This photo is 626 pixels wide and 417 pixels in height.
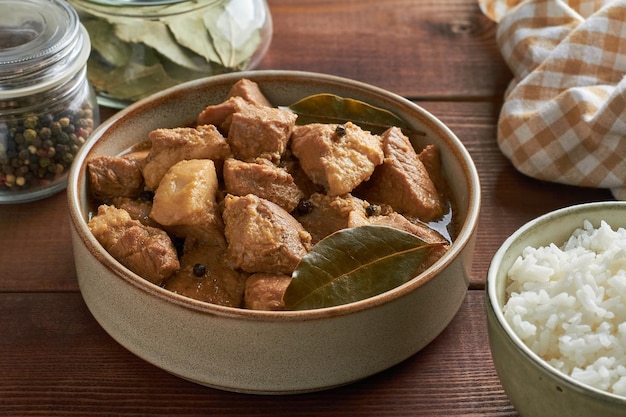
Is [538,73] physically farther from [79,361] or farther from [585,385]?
[79,361]

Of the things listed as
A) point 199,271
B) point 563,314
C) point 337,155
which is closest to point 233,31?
point 337,155

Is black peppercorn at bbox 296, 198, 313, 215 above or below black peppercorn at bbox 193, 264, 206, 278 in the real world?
above

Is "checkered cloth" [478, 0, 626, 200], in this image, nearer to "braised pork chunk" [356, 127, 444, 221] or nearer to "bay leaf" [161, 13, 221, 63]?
"braised pork chunk" [356, 127, 444, 221]

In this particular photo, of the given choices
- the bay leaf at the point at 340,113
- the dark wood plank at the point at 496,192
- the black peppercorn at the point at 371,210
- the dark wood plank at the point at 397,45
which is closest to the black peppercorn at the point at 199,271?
the black peppercorn at the point at 371,210

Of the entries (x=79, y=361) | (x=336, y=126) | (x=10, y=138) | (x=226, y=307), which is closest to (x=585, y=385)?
(x=226, y=307)

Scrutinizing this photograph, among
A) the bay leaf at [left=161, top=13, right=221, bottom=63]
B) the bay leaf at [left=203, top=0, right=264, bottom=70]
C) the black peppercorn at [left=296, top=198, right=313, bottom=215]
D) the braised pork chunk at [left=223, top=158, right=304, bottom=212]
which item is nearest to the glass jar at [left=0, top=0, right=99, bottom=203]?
the bay leaf at [left=161, top=13, right=221, bottom=63]

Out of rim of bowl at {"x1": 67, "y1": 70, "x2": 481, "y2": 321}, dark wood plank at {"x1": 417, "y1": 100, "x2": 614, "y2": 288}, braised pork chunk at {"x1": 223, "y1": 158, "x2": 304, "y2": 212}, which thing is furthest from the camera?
dark wood plank at {"x1": 417, "y1": 100, "x2": 614, "y2": 288}

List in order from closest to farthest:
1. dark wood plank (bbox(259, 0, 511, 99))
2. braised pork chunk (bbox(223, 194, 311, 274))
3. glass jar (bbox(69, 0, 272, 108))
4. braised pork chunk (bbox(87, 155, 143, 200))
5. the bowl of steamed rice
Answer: the bowl of steamed rice → braised pork chunk (bbox(223, 194, 311, 274)) → braised pork chunk (bbox(87, 155, 143, 200)) → glass jar (bbox(69, 0, 272, 108)) → dark wood plank (bbox(259, 0, 511, 99))

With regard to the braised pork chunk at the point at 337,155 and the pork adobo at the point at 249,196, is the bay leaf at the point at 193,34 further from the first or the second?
the braised pork chunk at the point at 337,155
